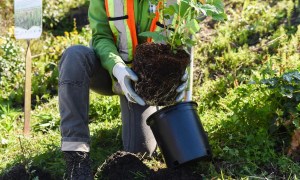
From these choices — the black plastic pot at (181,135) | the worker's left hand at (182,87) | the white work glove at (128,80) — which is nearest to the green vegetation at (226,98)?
the black plastic pot at (181,135)

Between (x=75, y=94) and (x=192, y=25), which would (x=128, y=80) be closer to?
(x=75, y=94)

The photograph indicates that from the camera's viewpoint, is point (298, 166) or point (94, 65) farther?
point (94, 65)

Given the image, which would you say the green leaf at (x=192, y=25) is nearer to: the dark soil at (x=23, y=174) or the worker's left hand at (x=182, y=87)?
the worker's left hand at (x=182, y=87)

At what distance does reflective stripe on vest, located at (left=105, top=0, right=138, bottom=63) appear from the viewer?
106 inches

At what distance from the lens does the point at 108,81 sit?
2.82m

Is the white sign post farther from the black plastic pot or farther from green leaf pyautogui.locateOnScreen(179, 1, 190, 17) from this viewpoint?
green leaf pyautogui.locateOnScreen(179, 1, 190, 17)

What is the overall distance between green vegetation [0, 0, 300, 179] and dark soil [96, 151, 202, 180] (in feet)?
0.37

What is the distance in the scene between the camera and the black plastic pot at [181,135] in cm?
236

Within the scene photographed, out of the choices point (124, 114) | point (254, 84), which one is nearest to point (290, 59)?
point (254, 84)

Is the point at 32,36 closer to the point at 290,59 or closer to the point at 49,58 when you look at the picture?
the point at 49,58

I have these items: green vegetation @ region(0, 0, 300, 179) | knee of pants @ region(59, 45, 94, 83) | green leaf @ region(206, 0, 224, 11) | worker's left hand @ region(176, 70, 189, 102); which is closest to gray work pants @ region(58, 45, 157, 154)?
knee of pants @ region(59, 45, 94, 83)

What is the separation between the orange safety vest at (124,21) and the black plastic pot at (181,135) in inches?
20.5

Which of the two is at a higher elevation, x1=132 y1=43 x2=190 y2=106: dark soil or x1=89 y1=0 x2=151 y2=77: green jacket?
x1=89 y1=0 x2=151 y2=77: green jacket

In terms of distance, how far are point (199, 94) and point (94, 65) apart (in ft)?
3.62
